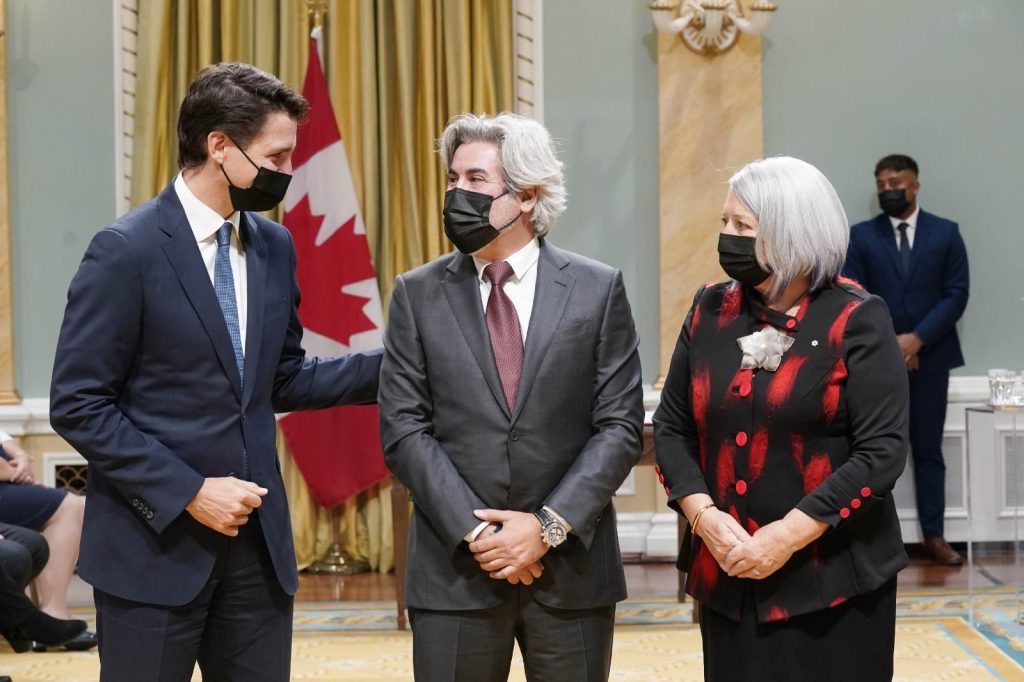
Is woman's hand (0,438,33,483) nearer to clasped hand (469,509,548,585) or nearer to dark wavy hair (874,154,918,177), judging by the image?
clasped hand (469,509,548,585)

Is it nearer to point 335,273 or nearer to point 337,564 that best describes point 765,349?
point 335,273

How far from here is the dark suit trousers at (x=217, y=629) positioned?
2338 millimetres

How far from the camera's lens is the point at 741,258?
2.45 meters

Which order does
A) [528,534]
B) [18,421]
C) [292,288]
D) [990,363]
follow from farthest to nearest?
1. [990,363]
2. [18,421]
3. [292,288]
4. [528,534]

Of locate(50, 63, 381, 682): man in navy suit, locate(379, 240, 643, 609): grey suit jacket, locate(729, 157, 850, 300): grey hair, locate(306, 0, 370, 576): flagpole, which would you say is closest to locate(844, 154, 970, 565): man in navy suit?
locate(306, 0, 370, 576): flagpole

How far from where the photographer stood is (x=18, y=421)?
19.1 ft

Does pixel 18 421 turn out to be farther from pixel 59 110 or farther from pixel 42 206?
pixel 59 110

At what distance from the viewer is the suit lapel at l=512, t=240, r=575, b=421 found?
8.09 ft

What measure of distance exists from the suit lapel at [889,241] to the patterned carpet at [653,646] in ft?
5.14

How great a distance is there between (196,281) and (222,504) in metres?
0.44

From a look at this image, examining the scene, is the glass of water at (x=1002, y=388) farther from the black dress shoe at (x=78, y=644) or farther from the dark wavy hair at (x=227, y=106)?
the black dress shoe at (x=78, y=644)

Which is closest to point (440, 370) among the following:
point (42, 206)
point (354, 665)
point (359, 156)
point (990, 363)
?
point (354, 665)

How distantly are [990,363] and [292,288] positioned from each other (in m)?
4.64

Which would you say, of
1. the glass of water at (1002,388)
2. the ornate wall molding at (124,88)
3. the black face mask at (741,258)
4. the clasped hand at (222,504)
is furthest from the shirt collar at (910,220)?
the clasped hand at (222,504)
